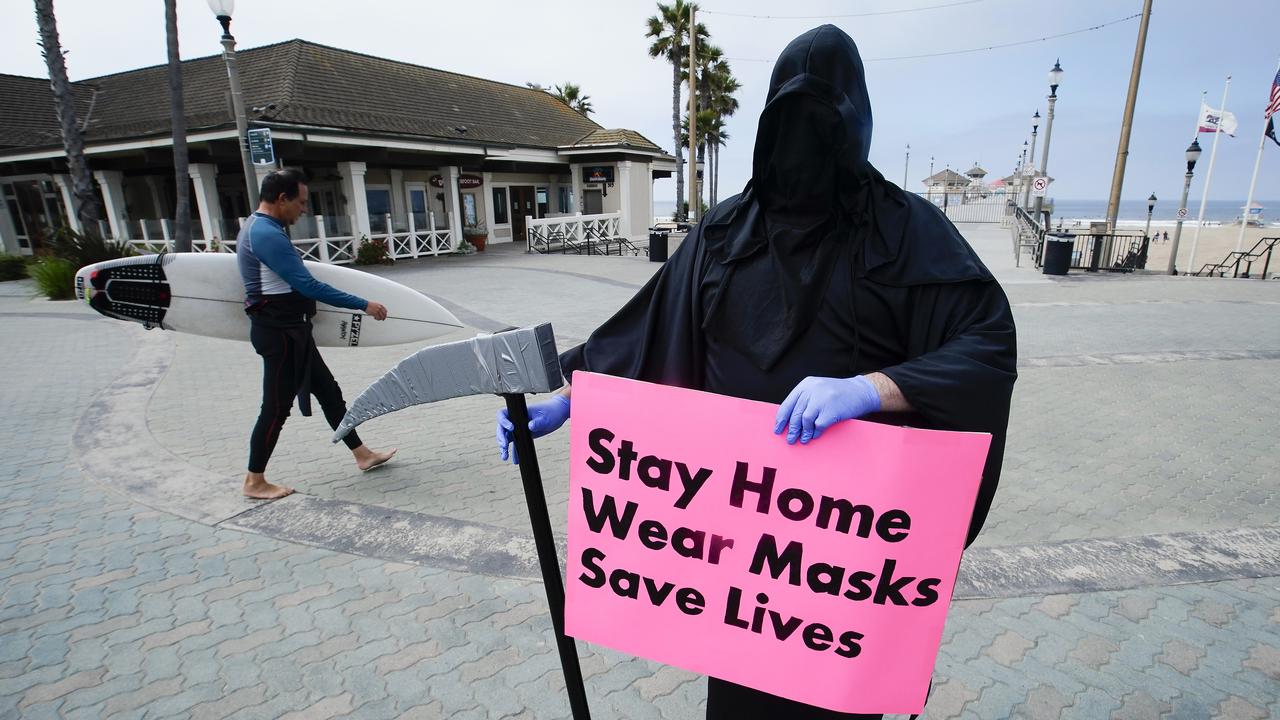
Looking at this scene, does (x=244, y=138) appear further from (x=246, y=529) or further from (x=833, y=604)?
(x=833, y=604)

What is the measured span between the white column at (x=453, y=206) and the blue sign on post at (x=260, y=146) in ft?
39.7

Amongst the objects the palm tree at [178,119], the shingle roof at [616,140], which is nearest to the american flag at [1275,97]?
the shingle roof at [616,140]

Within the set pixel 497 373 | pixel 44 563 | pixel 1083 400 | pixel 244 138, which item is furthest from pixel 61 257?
pixel 1083 400

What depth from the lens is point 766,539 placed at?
1377mm

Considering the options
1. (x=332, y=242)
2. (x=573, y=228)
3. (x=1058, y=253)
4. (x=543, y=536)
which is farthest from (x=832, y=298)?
(x=573, y=228)

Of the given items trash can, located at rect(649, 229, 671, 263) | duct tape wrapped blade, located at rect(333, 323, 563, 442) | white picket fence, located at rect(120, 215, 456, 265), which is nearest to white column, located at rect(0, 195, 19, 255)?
white picket fence, located at rect(120, 215, 456, 265)

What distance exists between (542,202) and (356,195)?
400 inches

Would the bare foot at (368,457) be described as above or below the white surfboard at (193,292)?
below

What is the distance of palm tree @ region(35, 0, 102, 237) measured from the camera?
1333 cm

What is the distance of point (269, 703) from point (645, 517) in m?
1.96

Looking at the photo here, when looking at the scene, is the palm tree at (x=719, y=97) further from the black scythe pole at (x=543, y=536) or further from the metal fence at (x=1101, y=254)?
the black scythe pole at (x=543, y=536)

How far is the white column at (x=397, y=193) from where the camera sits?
20.4 meters

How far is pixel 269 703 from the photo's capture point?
7.86 feet

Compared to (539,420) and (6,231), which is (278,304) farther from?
(6,231)
